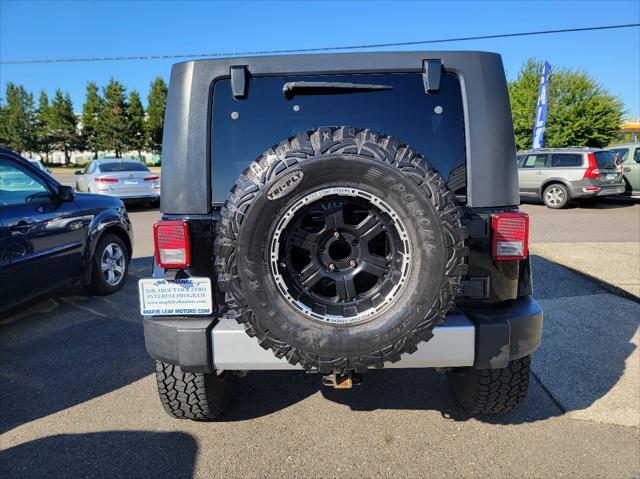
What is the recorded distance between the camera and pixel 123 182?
1274 centimetres

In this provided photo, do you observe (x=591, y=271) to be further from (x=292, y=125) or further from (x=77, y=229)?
(x=77, y=229)

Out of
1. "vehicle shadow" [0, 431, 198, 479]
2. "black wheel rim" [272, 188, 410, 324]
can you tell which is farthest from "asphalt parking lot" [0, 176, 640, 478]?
Result: "black wheel rim" [272, 188, 410, 324]

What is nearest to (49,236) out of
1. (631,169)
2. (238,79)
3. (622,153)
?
(238,79)

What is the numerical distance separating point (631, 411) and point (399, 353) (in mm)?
1937

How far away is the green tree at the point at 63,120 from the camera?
58312 mm

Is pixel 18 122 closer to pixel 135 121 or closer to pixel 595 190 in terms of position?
pixel 135 121

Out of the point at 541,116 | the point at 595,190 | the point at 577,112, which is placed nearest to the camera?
the point at 595,190

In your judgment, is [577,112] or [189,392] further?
[577,112]

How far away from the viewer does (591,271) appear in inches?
233

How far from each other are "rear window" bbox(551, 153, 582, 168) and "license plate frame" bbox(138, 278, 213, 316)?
1342 cm

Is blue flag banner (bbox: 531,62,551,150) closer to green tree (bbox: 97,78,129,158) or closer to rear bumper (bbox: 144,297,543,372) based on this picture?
rear bumper (bbox: 144,297,543,372)

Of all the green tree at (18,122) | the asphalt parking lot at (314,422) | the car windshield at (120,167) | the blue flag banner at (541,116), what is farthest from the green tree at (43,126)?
the asphalt parking lot at (314,422)

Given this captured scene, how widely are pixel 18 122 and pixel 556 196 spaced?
6793cm

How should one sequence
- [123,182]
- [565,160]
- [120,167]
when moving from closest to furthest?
[123,182]
[565,160]
[120,167]
